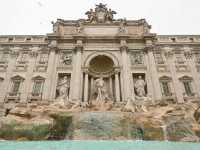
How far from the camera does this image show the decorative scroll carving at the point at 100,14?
25.9 m

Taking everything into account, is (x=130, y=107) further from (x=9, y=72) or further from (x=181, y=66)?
(x=9, y=72)

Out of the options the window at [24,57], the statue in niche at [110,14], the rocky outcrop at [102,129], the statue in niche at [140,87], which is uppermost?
the statue in niche at [110,14]

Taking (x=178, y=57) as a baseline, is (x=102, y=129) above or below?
below

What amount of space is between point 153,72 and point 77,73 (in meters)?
10.6

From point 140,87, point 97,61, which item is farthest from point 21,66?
point 140,87

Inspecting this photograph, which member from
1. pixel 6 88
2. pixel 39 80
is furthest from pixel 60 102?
pixel 6 88

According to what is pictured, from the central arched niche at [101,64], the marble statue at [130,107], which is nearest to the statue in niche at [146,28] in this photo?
the central arched niche at [101,64]

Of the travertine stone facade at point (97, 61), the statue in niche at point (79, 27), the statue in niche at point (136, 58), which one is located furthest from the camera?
the statue in niche at point (79, 27)

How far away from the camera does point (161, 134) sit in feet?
29.3

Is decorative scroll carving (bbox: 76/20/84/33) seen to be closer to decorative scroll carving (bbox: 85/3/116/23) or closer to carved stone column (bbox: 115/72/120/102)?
decorative scroll carving (bbox: 85/3/116/23)

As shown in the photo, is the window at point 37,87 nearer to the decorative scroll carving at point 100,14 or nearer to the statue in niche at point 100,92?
the statue in niche at point 100,92

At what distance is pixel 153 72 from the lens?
20.7 m

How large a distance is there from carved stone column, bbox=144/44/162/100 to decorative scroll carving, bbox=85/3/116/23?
869 centimetres

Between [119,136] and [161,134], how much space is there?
2.54 m
